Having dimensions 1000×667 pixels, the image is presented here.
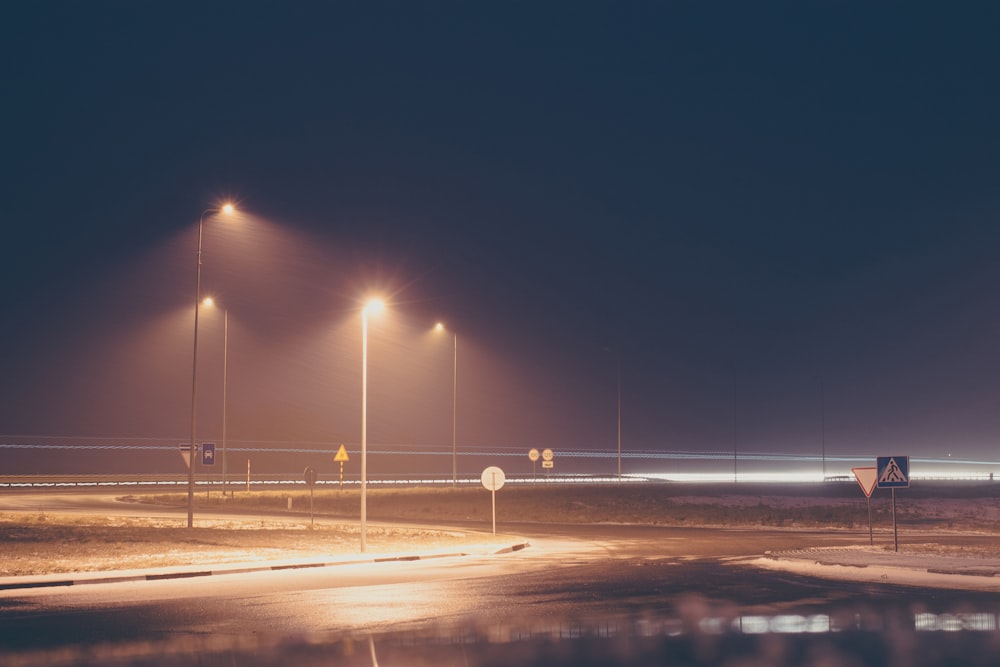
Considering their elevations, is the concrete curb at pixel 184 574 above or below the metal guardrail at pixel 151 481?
above

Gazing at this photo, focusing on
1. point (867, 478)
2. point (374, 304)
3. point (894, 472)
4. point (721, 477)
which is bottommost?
point (721, 477)

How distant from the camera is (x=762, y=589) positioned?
62.1 ft

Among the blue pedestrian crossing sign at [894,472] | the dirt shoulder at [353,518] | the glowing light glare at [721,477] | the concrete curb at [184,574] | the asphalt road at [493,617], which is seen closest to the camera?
the asphalt road at [493,617]

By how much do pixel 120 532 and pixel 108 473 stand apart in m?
60.0

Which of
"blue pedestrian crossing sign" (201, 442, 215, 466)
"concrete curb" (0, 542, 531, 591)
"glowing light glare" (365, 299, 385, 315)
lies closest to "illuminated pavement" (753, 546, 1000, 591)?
"concrete curb" (0, 542, 531, 591)

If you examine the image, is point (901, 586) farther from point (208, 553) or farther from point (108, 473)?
point (108, 473)

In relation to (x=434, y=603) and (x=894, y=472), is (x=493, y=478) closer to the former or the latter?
(x=894, y=472)

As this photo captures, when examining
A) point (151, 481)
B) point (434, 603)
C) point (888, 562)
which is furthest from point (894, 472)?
point (151, 481)

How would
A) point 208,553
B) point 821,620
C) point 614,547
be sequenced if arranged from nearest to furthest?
point 821,620, point 208,553, point 614,547

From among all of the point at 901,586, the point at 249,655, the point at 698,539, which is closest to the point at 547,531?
the point at 698,539

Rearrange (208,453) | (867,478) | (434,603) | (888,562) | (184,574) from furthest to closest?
(208,453), (867,478), (888,562), (184,574), (434,603)

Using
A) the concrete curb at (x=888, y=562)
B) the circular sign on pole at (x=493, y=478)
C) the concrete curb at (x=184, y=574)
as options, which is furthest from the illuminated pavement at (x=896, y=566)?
the circular sign on pole at (x=493, y=478)

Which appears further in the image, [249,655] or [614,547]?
[614,547]

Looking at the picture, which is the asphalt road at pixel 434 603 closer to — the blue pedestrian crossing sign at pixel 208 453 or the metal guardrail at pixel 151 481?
the blue pedestrian crossing sign at pixel 208 453
